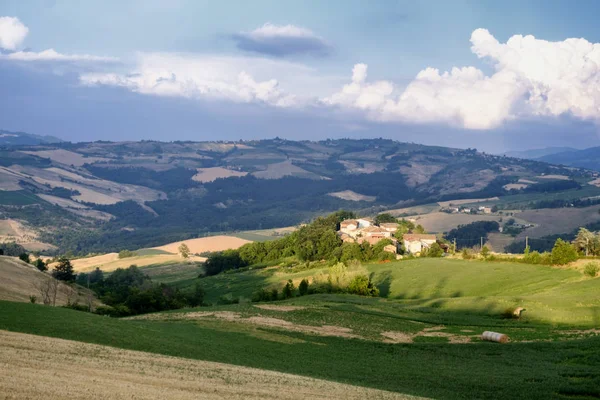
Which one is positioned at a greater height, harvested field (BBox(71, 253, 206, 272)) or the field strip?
the field strip

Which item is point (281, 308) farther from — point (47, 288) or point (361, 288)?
point (47, 288)

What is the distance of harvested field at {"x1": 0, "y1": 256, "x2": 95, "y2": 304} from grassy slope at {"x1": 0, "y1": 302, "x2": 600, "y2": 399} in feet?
81.5

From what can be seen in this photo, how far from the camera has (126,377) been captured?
20547mm

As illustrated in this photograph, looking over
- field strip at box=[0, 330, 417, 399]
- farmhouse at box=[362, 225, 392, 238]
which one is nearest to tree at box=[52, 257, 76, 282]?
farmhouse at box=[362, 225, 392, 238]

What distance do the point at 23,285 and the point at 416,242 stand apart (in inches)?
3096

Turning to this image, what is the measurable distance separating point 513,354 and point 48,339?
23836mm

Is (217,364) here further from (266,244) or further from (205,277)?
(266,244)

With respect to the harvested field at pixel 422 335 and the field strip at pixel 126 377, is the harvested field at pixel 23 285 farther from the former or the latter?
the field strip at pixel 126 377

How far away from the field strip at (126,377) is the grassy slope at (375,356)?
328 centimetres

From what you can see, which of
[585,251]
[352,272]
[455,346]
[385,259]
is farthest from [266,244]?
[455,346]

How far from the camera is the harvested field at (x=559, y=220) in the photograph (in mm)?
172875

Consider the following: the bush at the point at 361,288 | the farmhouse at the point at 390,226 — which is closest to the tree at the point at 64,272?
the bush at the point at 361,288

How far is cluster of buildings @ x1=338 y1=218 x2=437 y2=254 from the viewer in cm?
12456

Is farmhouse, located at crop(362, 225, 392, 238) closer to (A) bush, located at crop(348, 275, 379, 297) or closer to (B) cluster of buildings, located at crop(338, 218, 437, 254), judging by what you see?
(B) cluster of buildings, located at crop(338, 218, 437, 254)
